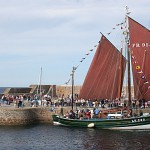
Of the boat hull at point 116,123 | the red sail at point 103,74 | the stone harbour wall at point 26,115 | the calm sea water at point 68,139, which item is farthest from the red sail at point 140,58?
the stone harbour wall at point 26,115

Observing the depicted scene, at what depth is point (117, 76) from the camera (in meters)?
52.0

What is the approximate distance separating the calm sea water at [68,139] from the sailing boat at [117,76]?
6.97ft

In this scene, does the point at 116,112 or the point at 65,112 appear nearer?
the point at 116,112

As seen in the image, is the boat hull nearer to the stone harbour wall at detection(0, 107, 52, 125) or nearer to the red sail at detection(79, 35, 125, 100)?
the red sail at detection(79, 35, 125, 100)

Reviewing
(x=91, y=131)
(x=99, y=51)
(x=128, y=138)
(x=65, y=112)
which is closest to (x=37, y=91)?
(x=65, y=112)

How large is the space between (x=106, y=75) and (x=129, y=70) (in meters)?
3.37

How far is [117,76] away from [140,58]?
12.8 ft

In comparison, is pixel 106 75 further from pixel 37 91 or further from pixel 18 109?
pixel 37 91

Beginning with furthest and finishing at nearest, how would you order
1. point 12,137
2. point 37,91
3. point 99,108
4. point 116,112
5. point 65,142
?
1. point 37,91
2. point 99,108
3. point 116,112
4. point 12,137
5. point 65,142

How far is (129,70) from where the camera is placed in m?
50.2

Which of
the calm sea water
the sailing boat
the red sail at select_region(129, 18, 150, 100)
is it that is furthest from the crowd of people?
the calm sea water

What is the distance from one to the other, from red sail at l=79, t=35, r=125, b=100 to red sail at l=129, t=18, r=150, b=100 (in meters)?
2.47

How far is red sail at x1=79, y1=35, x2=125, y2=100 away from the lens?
52031 mm

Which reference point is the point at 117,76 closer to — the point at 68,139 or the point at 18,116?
the point at 18,116
